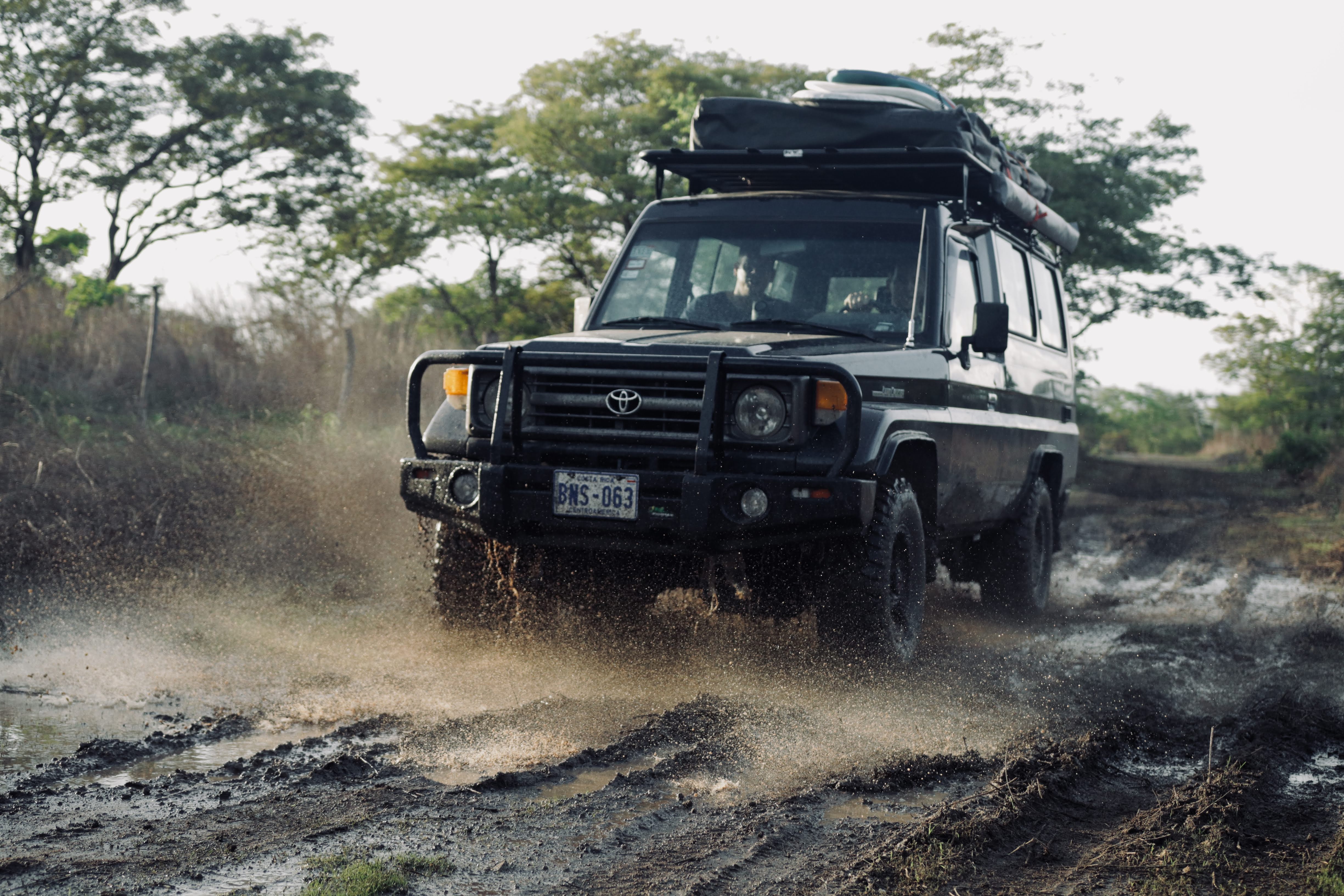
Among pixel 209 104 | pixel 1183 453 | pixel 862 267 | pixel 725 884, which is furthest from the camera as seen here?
pixel 1183 453

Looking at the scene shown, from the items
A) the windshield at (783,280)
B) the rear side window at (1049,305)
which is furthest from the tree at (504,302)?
→ the windshield at (783,280)

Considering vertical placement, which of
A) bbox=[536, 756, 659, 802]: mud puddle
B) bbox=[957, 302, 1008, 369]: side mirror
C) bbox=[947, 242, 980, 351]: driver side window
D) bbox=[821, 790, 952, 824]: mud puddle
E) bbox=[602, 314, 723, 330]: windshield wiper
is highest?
bbox=[947, 242, 980, 351]: driver side window

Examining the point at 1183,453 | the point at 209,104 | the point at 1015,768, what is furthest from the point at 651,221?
the point at 1183,453

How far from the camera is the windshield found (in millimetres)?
5938

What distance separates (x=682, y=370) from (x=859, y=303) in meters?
1.39

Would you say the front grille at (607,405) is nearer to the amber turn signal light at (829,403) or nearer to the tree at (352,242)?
the amber turn signal light at (829,403)

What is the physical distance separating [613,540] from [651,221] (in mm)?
2259

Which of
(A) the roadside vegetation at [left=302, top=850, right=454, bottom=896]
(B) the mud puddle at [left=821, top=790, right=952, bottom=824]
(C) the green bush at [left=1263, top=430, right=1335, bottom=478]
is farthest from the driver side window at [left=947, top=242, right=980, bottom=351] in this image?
(C) the green bush at [left=1263, top=430, right=1335, bottom=478]

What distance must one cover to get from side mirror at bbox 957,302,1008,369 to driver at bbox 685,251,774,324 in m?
1.01

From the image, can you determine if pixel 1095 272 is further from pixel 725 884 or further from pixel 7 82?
pixel 725 884

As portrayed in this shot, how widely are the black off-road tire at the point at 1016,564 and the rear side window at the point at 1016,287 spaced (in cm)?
104

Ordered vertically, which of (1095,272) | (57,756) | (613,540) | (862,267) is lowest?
(57,756)

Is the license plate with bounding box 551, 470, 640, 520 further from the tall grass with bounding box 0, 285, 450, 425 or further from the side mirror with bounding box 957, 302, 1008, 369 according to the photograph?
the tall grass with bounding box 0, 285, 450, 425

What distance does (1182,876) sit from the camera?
3.12 meters
